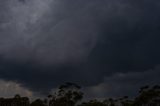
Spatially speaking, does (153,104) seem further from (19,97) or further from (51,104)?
(19,97)

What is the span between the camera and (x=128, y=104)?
506ft

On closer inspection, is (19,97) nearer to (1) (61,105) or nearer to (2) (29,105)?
(2) (29,105)

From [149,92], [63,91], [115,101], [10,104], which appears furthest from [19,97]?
[149,92]

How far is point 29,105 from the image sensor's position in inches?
6216

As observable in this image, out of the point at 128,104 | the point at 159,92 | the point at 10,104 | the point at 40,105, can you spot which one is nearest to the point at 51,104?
the point at 40,105

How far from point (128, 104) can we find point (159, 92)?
12.4 m

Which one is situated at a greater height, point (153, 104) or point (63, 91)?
point (63, 91)

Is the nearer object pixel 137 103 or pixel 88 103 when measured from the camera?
pixel 137 103

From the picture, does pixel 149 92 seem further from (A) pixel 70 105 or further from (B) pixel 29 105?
(B) pixel 29 105

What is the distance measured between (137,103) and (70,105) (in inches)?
876

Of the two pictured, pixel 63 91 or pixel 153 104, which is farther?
pixel 63 91

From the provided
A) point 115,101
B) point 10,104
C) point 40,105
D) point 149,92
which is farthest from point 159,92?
point 10,104

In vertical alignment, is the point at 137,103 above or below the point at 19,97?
below

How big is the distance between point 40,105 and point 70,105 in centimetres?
1181
